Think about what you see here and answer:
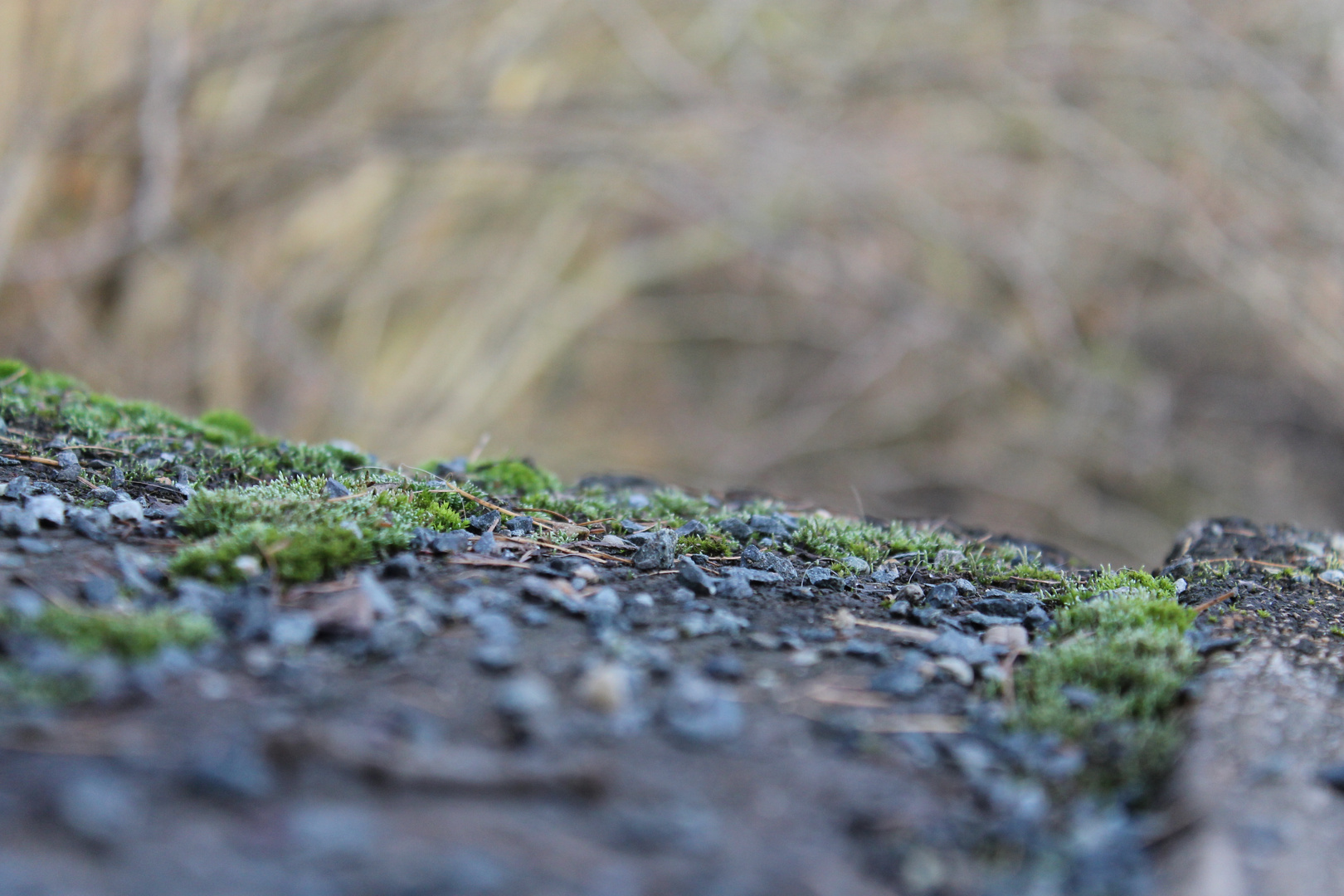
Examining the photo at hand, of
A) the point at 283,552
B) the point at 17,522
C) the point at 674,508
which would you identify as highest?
the point at 674,508

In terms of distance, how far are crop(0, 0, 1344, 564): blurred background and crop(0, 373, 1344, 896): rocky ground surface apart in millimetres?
4534

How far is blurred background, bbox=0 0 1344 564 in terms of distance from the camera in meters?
6.52

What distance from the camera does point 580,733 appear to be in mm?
1489

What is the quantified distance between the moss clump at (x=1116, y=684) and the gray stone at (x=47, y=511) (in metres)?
1.93

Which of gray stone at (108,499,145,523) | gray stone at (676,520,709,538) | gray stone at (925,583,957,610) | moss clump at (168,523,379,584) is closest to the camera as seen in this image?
moss clump at (168,523,379,584)

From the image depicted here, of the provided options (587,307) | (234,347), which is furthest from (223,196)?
(587,307)

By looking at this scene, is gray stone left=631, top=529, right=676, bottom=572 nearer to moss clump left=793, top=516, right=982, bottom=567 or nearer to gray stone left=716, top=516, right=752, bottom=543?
gray stone left=716, top=516, right=752, bottom=543

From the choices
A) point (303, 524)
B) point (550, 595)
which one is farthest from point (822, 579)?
point (303, 524)

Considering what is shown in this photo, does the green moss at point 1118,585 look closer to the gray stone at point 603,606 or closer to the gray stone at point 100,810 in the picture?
the gray stone at point 603,606

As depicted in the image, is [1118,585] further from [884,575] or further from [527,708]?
[527,708]

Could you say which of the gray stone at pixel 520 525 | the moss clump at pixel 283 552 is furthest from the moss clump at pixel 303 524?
the gray stone at pixel 520 525

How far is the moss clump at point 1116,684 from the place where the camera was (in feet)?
5.24

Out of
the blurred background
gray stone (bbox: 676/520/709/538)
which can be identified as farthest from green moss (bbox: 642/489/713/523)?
the blurred background

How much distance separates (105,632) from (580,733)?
0.74m
